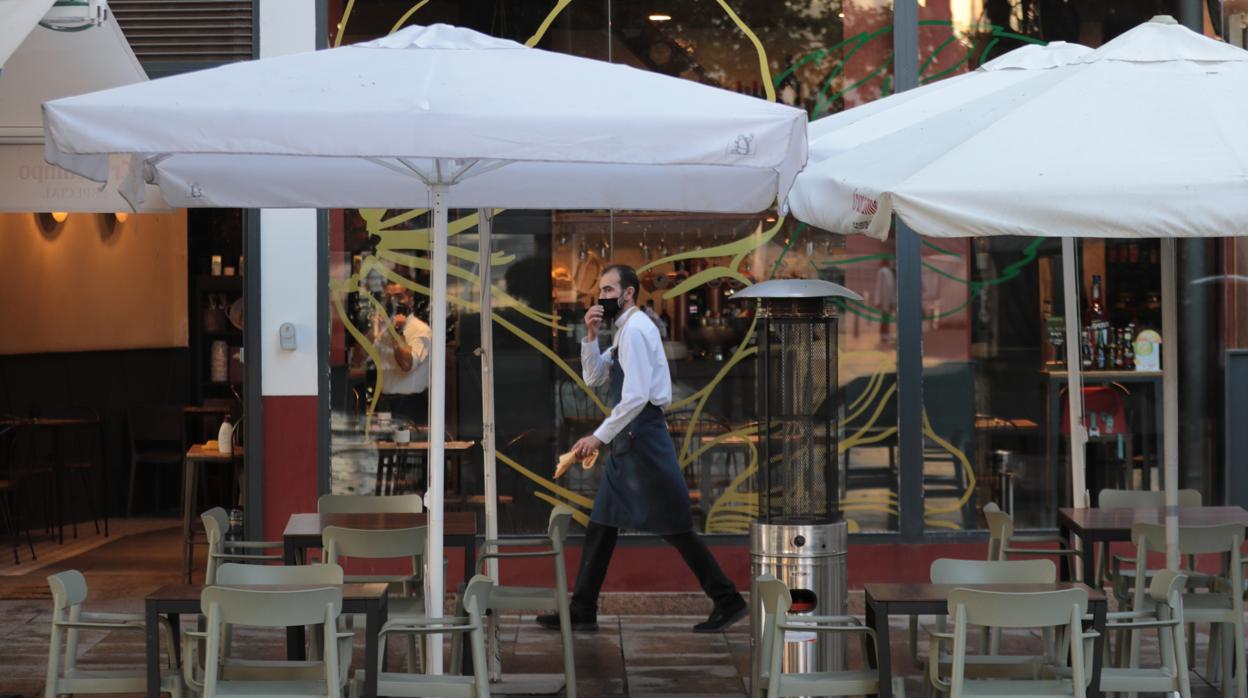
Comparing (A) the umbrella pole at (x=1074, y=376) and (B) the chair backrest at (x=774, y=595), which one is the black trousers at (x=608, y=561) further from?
(B) the chair backrest at (x=774, y=595)

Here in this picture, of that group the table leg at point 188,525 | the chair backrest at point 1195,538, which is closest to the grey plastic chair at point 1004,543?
the chair backrest at point 1195,538

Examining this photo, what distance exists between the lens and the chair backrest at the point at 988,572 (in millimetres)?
5527

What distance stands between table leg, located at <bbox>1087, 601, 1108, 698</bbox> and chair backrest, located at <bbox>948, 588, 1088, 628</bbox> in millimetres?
304

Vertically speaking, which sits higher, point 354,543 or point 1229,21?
point 1229,21

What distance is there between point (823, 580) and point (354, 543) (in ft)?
6.43

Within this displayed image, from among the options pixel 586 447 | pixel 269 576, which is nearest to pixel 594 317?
pixel 586 447

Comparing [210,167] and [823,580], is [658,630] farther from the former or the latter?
[210,167]

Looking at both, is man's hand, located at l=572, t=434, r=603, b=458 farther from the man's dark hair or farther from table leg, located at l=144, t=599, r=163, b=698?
table leg, located at l=144, t=599, r=163, b=698

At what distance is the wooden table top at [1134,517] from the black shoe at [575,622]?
2534 mm

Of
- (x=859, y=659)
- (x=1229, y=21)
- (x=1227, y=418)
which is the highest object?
(x=1229, y=21)

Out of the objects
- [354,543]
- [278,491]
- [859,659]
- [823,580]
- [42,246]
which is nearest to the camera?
[354,543]

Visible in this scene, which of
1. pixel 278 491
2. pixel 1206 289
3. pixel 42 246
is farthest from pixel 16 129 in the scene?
pixel 1206 289

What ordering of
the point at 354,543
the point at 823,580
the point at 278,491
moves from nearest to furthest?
the point at 354,543
the point at 823,580
the point at 278,491

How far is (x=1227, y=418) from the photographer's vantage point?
362 inches
